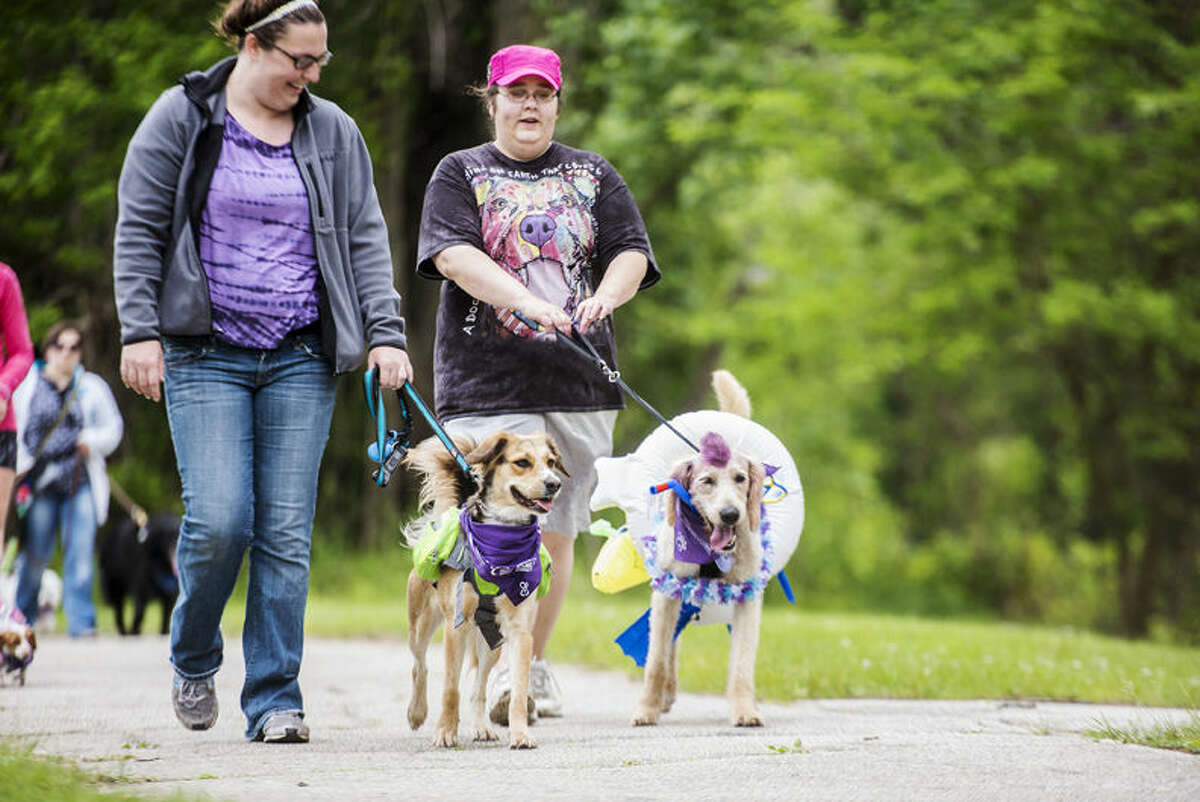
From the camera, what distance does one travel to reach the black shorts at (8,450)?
6.91m

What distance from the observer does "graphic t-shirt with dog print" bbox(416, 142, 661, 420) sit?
585cm

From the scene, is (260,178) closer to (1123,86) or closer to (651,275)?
(651,275)

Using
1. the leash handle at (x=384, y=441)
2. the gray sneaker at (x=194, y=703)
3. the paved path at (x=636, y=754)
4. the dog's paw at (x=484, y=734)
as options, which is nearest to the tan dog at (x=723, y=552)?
the paved path at (x=636, y=754)

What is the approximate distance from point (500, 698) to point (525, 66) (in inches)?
97.2

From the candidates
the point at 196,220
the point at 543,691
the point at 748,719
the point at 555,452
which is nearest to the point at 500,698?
the point at 543,691

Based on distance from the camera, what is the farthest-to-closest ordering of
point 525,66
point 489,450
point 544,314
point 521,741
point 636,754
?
point 525,66, point 544,314, point 489,450, point 521,741, point 636,754

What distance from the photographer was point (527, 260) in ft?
19.2

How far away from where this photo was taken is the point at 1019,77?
18.4 meters

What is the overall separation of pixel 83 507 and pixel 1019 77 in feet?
41.1

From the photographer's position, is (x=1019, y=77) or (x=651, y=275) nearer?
(x=651, y=275)

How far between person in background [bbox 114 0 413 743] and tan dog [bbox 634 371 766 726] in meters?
1.26

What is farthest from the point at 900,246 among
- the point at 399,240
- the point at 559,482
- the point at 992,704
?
the point at 559,482

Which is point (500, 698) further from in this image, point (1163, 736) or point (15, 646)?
point (15, 646)

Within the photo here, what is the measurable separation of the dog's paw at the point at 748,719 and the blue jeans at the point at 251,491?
1689mm
